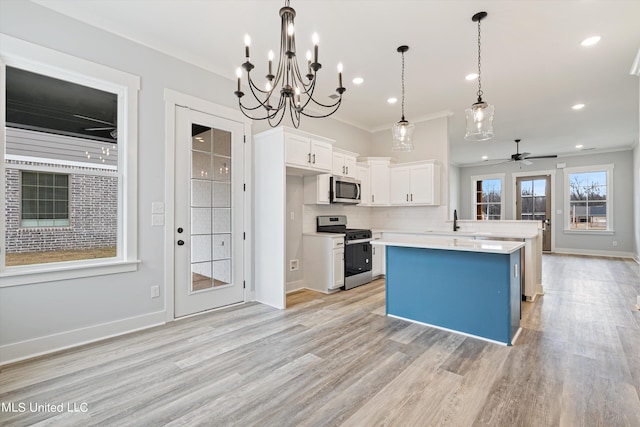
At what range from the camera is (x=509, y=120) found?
592 centimetres

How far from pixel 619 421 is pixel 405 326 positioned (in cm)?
167

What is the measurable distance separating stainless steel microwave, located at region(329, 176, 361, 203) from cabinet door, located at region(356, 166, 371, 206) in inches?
11.8

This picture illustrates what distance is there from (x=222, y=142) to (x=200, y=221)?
1.02m

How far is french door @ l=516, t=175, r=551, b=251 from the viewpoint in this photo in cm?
919

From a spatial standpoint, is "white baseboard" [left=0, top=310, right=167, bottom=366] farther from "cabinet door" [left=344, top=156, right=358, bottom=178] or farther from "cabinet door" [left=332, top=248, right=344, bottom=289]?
"cabinet door" [left=344, top=156, right=358, bottom=178]

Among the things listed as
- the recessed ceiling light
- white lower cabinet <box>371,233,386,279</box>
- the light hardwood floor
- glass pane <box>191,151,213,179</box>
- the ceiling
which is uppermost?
the ceiling

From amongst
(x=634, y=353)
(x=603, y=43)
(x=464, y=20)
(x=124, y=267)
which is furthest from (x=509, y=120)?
(x=124, y=267)

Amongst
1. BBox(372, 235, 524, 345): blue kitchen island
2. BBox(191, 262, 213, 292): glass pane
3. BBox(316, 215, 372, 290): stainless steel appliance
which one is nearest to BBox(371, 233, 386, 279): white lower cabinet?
BBox(316, 215, 372, 290): stainless steel appliance

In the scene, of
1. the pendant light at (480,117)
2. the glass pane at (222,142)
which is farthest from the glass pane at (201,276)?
the pendant light at (480,117)

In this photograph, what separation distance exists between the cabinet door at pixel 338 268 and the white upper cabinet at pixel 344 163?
128cm

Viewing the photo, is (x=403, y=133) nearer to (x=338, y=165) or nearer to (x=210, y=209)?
(x=338, y=165)

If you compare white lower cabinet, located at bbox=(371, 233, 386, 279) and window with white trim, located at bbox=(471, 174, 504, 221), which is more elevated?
window with white trim, located at bbox=(471, 174, 504, 221)

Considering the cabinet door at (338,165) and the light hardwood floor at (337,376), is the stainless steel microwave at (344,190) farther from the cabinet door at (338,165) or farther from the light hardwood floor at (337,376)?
the light hardwood floor at (337,376)

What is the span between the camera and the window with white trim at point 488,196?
10.2m
